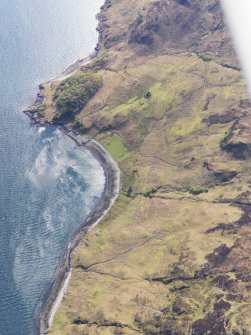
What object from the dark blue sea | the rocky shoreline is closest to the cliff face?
the rocky shoreline

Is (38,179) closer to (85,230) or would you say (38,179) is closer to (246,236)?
(85,230)

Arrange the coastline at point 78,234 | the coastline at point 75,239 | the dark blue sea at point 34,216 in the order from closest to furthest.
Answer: the coastline at point 75,239
the coastline at point 78,234
the dark blue sea at point 34,216

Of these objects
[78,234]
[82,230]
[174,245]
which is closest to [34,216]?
[78,234]

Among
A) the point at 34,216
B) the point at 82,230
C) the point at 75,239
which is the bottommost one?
the point at 75,239

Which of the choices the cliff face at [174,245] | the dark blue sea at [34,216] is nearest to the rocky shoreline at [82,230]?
the dark blue sea at [34,216]

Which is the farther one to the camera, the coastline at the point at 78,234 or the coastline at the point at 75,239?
the coastline at the point at 78,234

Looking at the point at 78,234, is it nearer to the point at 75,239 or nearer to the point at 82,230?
the point at 82,230

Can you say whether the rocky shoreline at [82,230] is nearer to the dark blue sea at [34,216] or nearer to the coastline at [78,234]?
the coastline at [78,234]

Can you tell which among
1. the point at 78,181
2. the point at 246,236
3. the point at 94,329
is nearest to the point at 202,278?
the point at 246,236

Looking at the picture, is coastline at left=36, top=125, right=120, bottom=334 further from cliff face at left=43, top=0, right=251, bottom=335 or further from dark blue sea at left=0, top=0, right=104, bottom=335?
cliff face at left=43, top=0, right=251, bottom=335

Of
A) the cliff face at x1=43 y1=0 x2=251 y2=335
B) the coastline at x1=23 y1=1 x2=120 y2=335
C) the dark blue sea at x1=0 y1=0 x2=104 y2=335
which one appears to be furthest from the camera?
the dark blue sea at x1=0 y1=0 x2=104 y2=335

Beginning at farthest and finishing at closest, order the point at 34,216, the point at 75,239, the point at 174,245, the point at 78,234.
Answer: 1. the point at 34,216
2. the point at 78,234
3. the point at 75,239
4. the point at 174,245
